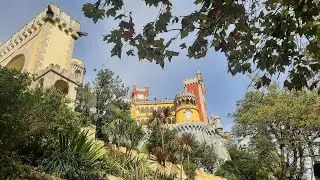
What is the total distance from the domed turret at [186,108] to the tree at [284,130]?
2807cm

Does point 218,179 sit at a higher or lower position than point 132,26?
higher

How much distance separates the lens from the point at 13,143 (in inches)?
483

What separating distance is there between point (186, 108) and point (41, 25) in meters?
30.8

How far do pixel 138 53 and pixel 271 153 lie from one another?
22859mm

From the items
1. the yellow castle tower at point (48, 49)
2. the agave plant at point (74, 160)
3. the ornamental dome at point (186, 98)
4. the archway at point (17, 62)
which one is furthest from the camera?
the ornamental dome at point (186, 98)

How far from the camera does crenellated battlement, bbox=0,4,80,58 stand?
28.9 m

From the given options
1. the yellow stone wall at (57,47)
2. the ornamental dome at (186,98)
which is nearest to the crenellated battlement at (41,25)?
the yellow stone wall at (57,47)

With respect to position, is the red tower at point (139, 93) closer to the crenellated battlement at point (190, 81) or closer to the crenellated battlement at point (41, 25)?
the crenellated battlement at point (190, 81)

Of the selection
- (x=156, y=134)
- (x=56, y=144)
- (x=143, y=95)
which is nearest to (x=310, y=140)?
(x=156, y=134)

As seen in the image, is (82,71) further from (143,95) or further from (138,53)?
(138,53)

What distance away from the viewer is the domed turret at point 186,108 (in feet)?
181

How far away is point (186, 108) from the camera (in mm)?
55875

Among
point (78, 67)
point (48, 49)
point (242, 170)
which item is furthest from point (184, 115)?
point (48, 49)

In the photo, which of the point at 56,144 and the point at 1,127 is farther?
the point at 56,144
